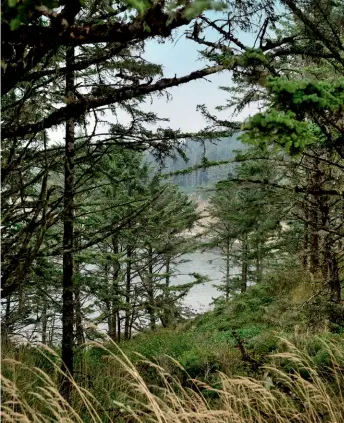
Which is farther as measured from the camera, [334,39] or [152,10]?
[334,39]

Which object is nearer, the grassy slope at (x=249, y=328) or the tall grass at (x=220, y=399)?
the tall grass at (x=220, y=399)

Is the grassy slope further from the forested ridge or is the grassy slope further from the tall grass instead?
the tall grass

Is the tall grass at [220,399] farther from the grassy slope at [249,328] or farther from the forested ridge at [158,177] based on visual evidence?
the grassy slope at [249,328]

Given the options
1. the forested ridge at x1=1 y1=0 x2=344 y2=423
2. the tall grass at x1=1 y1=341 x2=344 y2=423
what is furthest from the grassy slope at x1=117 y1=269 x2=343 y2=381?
the tall grass at x1=1 y1=341 x2=344 y2=423

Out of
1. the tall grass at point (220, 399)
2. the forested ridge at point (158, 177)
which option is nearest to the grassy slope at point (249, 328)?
the forested ridge at point (158, 177)

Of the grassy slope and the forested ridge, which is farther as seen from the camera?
the grassy slope

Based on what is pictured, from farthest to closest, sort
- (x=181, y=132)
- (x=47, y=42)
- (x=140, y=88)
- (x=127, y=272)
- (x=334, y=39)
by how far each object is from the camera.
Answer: (x=127, y=272) → (x=181, y=132) → (x=334, y=39) → (x=140, y=88) → (x=47, y=42)

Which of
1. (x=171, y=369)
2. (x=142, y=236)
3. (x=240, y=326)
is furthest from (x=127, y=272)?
(x=171, y=369)

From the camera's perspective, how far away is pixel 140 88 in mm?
2924

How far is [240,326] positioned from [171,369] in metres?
5.85

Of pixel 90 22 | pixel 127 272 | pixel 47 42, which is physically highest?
pixel 90 22

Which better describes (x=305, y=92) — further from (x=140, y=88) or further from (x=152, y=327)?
(x=152, y=327)

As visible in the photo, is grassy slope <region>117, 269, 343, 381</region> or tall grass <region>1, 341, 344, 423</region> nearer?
tall grass <region>1, 341, 344, 423</region>

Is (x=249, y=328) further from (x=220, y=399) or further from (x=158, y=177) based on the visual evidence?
(x=220, y=399)
